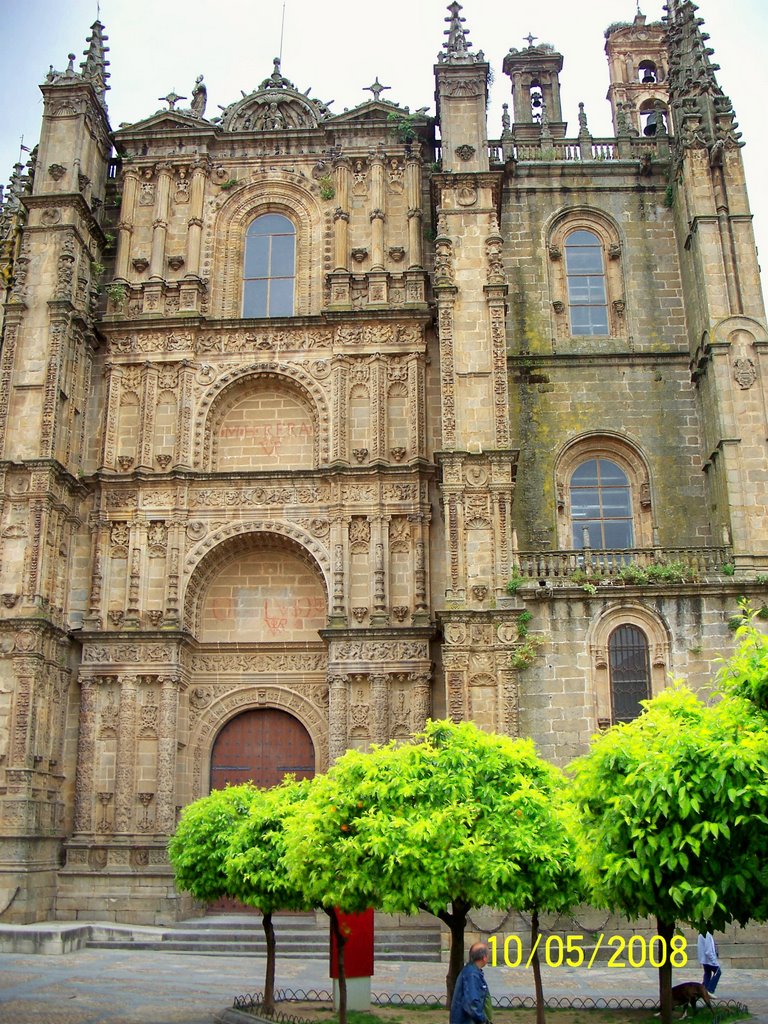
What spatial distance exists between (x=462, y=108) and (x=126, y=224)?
30.8 ft

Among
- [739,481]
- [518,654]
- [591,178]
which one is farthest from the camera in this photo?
[591,178]

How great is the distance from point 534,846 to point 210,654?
1454 cm

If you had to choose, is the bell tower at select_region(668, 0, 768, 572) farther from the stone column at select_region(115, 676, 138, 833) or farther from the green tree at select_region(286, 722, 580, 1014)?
the stone column at select_region(115, 676, 138, 833)

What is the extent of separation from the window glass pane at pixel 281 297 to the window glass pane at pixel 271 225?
1521mm

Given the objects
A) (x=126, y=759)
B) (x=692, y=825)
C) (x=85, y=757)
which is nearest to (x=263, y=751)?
(x=126, y=759)

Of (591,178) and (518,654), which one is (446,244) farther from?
(518,654)

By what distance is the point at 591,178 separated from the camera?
2936cm

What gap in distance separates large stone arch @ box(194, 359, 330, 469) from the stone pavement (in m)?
11.7

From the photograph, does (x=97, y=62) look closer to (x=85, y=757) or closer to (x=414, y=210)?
(x=414, y=210)

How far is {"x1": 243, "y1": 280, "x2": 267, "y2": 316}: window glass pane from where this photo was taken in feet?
92.3

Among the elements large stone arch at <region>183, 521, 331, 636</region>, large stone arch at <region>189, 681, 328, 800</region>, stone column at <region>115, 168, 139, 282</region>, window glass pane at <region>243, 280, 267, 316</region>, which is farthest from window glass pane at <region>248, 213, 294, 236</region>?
large stone arch at <region>189, 681, 328, 800</region>

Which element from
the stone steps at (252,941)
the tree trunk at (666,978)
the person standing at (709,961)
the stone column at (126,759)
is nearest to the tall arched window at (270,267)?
the stone column at (126,759)

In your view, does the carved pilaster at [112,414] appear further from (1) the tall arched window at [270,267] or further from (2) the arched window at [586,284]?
(2) the arched window at [586,284]

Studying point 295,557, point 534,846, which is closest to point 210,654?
point 295,557
